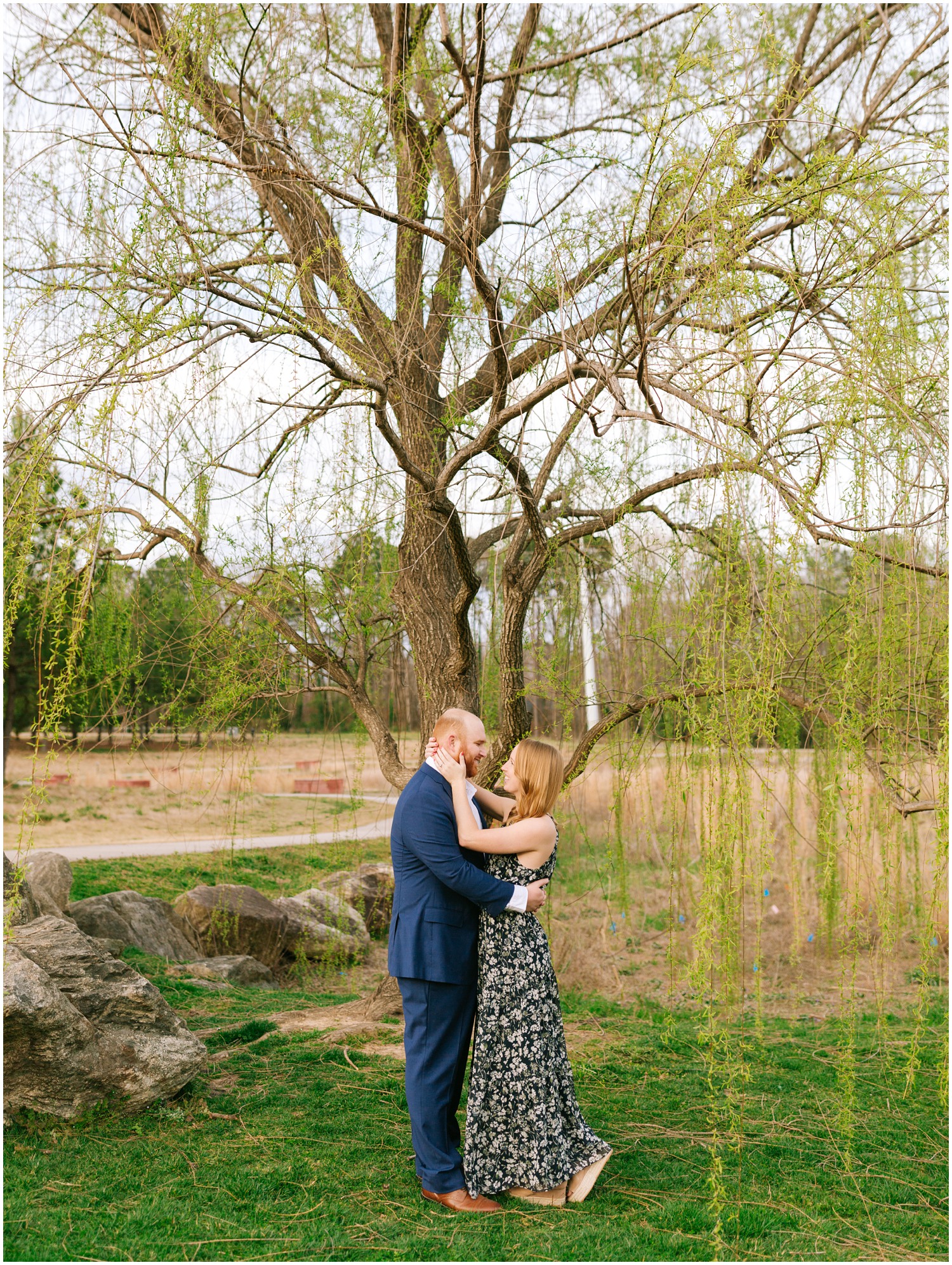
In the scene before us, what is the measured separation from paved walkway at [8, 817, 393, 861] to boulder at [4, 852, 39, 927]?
4.07 metres

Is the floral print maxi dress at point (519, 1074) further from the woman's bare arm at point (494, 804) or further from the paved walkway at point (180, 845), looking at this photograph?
the paved walkway at point (180, 845)

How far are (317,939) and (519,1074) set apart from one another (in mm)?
4220

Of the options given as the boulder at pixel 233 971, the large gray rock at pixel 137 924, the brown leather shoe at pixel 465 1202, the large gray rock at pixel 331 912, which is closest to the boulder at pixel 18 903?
the large gray rock at pixel 137 924

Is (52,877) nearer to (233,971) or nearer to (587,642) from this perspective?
(233,971)

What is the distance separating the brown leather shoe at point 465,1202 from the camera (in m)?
2.75

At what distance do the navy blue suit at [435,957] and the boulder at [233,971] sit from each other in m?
3.03

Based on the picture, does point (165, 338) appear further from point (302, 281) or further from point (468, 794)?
point (468, 794)

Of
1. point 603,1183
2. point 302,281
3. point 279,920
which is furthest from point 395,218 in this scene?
point 279,920

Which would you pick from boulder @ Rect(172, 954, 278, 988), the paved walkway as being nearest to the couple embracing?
boulder @ Rect(172, 954, 278, 988)

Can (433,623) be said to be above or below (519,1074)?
above

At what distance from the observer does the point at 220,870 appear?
9.01m

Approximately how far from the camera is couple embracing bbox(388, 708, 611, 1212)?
2.80 meters

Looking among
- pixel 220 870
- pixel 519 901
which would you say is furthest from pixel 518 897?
pixel 220 870

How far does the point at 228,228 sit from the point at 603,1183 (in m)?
3.56
